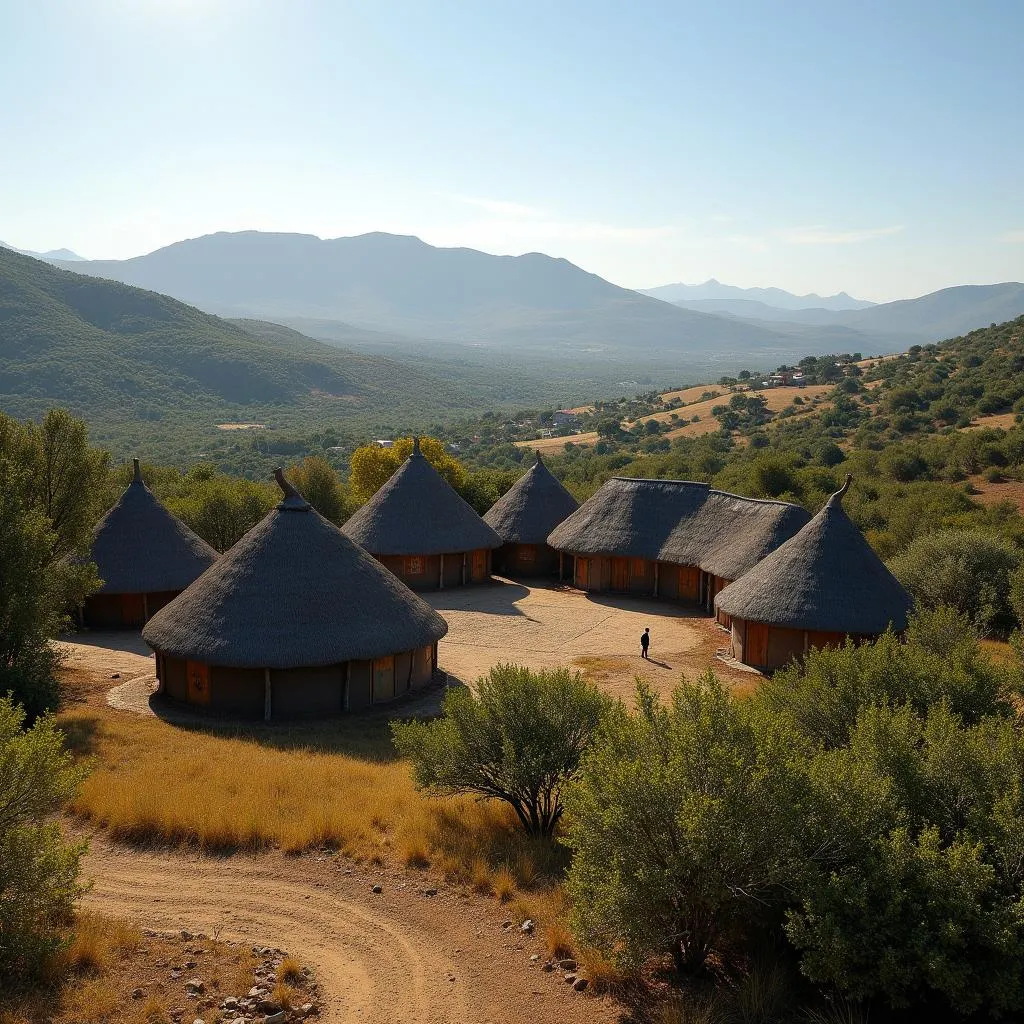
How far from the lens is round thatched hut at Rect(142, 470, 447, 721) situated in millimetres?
18953

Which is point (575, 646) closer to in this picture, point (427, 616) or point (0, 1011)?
point (427, 616)

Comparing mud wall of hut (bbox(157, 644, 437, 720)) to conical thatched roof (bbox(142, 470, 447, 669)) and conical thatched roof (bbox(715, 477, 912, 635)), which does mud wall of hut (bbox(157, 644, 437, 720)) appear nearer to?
conical thatched roof (bbox(142, 470, 447, 669))

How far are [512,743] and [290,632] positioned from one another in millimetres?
8198

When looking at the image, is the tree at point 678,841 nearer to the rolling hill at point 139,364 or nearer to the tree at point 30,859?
the tree at point 30,859

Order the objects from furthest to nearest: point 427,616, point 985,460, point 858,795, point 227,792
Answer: point 985,460 → point 427,616 → point 227,792 → point 858,795

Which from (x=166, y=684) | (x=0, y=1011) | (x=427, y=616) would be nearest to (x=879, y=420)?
(x=427, y=616)

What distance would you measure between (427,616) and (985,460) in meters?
33.2

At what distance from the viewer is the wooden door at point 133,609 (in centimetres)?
2677

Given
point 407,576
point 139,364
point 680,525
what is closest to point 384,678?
point 407,576

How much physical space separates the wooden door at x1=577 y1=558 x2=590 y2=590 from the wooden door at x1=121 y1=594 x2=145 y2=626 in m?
14.1

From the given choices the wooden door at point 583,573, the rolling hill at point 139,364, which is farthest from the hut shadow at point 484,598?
the rolling hill at point 139,364

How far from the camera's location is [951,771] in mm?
9359

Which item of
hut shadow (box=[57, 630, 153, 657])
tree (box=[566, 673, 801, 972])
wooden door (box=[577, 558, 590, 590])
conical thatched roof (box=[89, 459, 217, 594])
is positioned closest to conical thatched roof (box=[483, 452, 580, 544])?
wooden door (box=[577, 558, 590, 590])

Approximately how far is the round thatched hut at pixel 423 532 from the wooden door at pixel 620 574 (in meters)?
4.17
